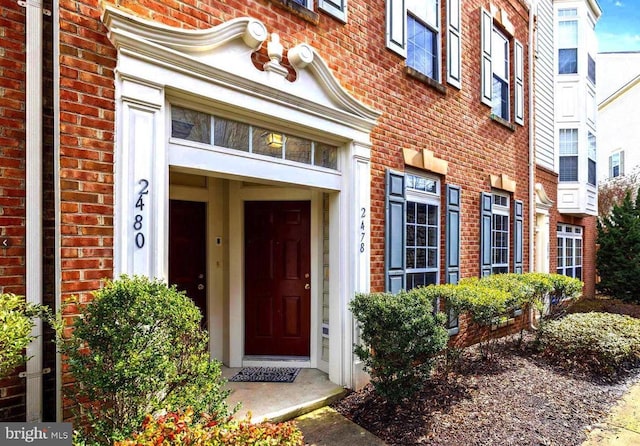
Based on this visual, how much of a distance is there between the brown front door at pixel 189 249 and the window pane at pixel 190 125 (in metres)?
1.78

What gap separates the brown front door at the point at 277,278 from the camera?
5.14 metres

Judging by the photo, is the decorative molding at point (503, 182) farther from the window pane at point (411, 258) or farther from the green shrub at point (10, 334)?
the green shrub at point (10, 334)

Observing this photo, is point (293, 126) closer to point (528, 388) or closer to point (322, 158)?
point (322, 158)

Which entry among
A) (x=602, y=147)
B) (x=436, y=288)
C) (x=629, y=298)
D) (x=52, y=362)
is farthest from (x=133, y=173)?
(x=602, y=147)

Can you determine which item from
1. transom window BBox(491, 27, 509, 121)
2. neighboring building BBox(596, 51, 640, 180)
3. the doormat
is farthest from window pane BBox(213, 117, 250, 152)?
neighboring building BBox(596, 51, 640, 180)

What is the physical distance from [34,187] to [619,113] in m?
23.5

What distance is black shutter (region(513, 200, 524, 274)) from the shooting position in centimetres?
804

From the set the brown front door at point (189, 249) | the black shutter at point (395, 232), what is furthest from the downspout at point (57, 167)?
the black shutter at point (395, 232)

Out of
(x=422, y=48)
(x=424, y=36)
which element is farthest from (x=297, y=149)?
(x=424, y=36)

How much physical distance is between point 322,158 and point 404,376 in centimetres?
253

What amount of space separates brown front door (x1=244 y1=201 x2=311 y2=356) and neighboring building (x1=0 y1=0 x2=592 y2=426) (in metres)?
0.02

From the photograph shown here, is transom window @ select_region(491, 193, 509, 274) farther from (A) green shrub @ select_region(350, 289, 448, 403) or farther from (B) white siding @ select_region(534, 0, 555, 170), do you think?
(A) green shrub @ select_region(350, 289, 448, 403)

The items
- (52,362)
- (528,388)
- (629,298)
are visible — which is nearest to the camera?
(52,362)

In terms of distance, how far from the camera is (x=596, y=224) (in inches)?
540
